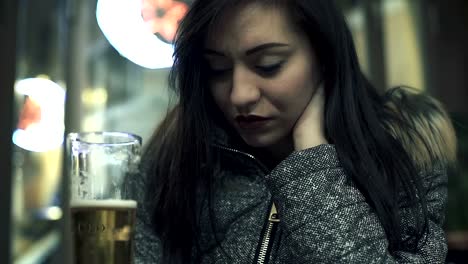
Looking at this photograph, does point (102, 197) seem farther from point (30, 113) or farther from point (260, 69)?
point (30, 113)

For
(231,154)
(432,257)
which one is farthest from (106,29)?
Result: (432,257)

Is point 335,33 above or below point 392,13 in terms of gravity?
below

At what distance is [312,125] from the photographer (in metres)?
1.09

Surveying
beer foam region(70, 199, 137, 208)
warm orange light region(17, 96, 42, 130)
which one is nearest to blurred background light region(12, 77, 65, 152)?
warm orange light region(17, 96, 42, 130)

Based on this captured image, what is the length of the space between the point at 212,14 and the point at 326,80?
0.28m

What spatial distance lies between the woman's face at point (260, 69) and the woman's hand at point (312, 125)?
21 millimetres

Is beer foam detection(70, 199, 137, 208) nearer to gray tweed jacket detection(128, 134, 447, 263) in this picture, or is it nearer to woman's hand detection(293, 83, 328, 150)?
gray tweed jacket detection(128, 134, 447, 263)

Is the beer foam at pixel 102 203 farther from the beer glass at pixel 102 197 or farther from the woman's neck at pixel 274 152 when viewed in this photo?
the woman's neck at pixel 274 152

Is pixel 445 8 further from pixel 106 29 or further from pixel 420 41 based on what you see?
pixel 106 29

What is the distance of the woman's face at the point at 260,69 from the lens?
3.36 feet

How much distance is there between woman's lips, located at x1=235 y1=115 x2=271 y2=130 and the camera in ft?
3.46

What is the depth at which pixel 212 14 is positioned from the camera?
3.48 feet

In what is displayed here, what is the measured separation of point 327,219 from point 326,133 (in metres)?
0.23

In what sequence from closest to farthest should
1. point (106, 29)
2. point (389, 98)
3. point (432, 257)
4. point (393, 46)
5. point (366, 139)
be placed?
point (432, 257) < point (366, 139) < point (389, 98) < point (106, 29) < point (393, 46)
